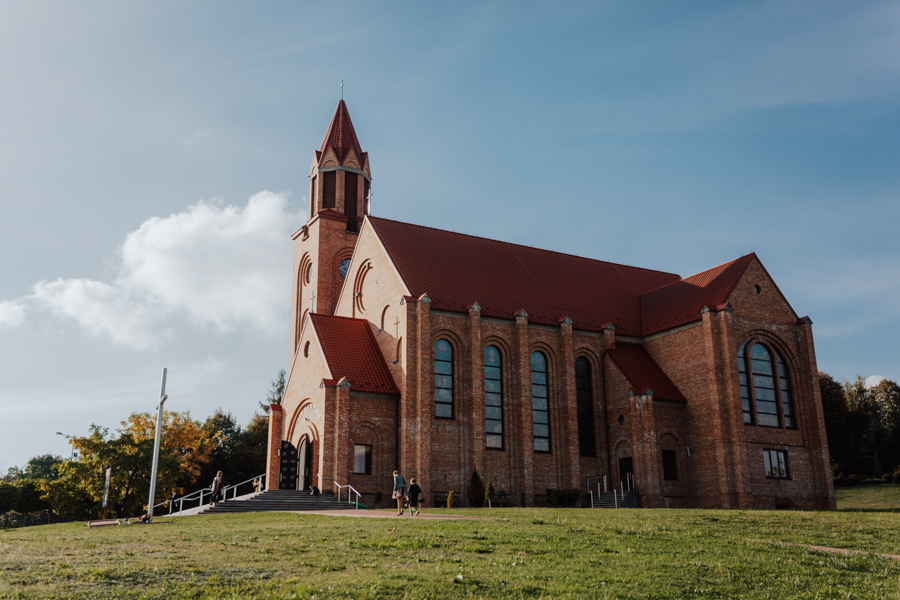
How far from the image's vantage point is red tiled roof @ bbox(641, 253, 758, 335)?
37344 millimetres

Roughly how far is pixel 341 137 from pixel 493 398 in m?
20.6

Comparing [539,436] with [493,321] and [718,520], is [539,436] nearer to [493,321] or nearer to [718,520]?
[493,321]

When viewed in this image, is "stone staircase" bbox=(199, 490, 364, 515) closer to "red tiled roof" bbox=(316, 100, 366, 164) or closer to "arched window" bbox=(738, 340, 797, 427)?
"arched window" bbox=(738, 340, 797, 427)

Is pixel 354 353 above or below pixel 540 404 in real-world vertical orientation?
above

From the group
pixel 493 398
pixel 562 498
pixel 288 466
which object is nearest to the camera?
pixel 562 498

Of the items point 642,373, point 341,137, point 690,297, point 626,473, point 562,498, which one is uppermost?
point 341,137

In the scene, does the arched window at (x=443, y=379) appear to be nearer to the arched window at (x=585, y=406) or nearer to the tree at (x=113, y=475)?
the arched window at (x=585, y=406)

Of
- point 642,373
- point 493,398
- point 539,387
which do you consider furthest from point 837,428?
point 493,398

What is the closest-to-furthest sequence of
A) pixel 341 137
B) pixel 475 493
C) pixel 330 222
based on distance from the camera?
pixel 475 493 < pixel 330 222 < pixel 341 137

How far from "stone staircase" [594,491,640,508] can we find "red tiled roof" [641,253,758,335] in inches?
354

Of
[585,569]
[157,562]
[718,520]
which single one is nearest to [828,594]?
[585,569]

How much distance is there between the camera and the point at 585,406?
1487 inches

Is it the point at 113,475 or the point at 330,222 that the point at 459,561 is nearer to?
the point at 113,475

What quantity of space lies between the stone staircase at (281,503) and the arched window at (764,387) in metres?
19.3
